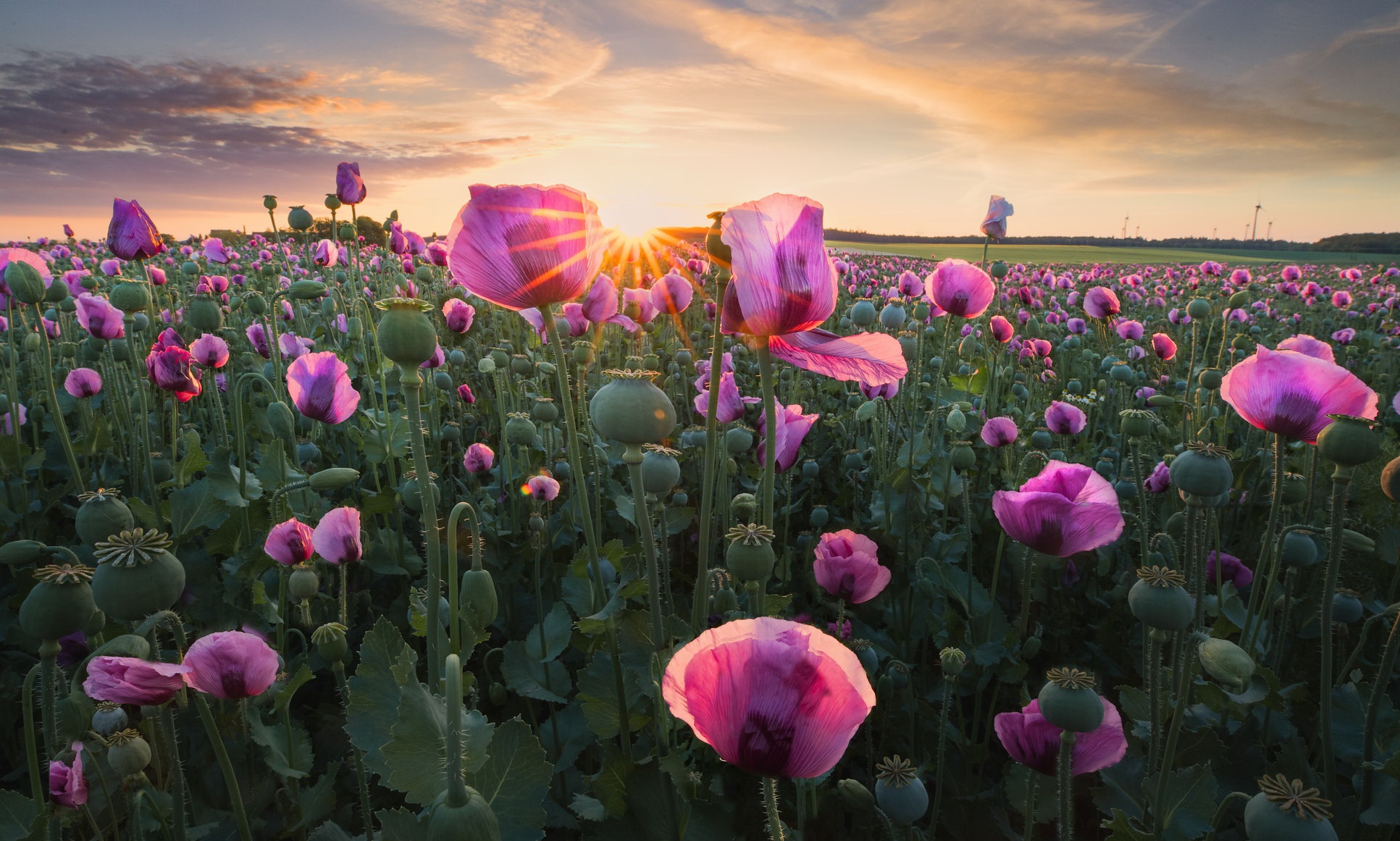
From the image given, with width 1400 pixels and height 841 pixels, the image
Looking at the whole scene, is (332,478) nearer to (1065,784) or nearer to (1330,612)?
(1065,784)

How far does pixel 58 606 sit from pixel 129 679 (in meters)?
0.15

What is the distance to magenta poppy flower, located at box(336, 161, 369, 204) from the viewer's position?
3736 millimetres

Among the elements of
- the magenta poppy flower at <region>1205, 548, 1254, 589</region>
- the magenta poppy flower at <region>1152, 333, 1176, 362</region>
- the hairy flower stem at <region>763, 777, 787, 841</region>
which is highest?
the magenta poppy flower at <region>1152, 333, 1176, 362</region>

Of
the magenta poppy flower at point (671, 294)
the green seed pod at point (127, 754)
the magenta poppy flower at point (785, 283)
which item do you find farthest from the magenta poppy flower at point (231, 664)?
the magenta poppy flower at point (671, 294)

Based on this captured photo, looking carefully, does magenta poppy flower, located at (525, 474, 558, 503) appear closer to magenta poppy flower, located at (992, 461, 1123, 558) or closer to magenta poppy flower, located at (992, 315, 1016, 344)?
magenta poppy flower, located at (992, 461, 1123, 558)

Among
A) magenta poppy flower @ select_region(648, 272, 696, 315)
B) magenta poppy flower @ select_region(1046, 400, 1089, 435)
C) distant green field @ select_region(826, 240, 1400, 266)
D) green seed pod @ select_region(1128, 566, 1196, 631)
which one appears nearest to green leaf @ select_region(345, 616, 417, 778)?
green seed pod @ select_region(1128, 566, 1196, 631)

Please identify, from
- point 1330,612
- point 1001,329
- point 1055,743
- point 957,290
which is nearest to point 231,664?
point 1055,743

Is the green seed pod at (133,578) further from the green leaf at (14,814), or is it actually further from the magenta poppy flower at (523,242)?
the magenta poppy flower at (523,242)

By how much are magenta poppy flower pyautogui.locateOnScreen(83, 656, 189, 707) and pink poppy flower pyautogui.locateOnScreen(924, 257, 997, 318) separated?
283 centimetres

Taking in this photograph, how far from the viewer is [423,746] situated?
1155 millimetres

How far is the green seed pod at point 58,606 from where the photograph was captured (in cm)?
111

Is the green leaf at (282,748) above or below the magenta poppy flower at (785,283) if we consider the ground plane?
below

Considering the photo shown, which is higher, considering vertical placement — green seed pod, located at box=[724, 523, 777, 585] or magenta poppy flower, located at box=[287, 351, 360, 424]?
magenta poppy flower, located at box=[287, 351, 360, 424]

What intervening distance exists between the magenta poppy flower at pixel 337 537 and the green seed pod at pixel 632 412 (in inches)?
46.6
